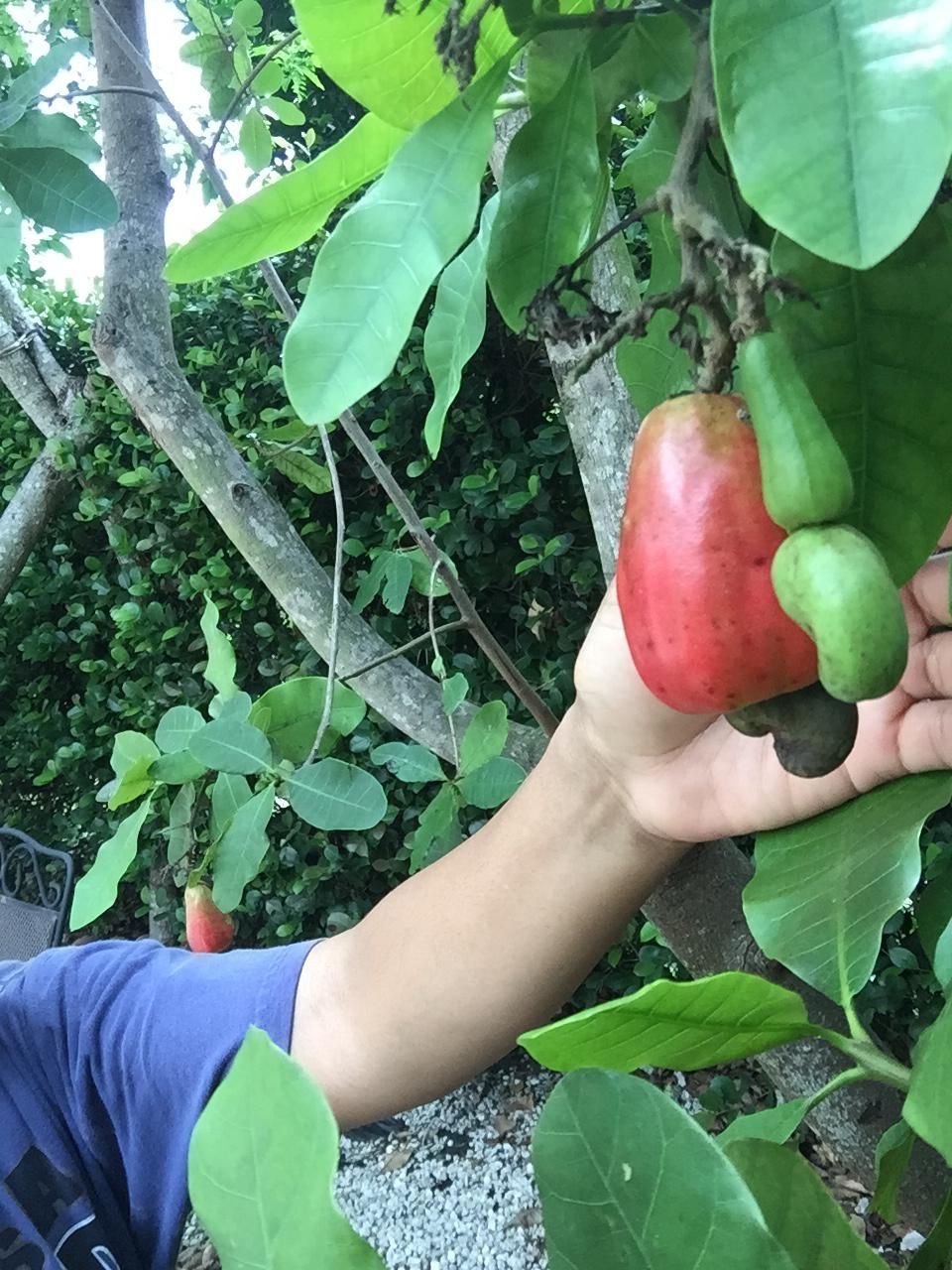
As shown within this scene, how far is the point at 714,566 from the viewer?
30cm

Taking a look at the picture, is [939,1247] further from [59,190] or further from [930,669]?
[59,190]

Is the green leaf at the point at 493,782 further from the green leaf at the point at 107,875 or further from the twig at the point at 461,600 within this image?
the green leaf at the point at 107,875

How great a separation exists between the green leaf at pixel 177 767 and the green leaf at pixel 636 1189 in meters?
0.91

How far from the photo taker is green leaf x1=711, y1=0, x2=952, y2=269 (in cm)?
22

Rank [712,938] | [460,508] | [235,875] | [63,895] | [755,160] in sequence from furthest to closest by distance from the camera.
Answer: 1. [63,895]
2. [460,508]
3. [235,875]
4. [712,938]
5. [755,160]

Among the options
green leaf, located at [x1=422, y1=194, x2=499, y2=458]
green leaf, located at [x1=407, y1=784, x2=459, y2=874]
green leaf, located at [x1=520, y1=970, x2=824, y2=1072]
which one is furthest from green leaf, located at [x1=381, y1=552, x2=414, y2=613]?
green leaf, located at [x1=520, y1=970, x2=824, y2=1072]

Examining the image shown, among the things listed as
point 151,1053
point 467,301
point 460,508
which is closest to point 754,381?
point 467,301

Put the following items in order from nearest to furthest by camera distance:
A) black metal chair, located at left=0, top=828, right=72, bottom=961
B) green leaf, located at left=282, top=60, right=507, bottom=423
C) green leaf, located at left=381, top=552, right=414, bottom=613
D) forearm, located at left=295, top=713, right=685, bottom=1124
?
green leaf, located at left=282, top=60, right=507, bottom=423
forearm, located at left=295, top=713, right=685, bottom=1124
green leaf, located at left=381, top=552, right=414, bottom=613
black metal chair, located at left=0, top=828, right=72, bottom=961

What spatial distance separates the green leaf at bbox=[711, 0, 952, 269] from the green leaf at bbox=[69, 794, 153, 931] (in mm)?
976

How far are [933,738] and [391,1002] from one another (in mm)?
652

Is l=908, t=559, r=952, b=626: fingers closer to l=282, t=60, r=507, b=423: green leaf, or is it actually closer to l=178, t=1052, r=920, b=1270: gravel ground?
l=282, t=60, r=507, b=423: green leaf

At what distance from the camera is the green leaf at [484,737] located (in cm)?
118

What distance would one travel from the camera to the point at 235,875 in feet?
3.62

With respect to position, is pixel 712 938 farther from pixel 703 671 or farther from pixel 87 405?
pixel 87 405
